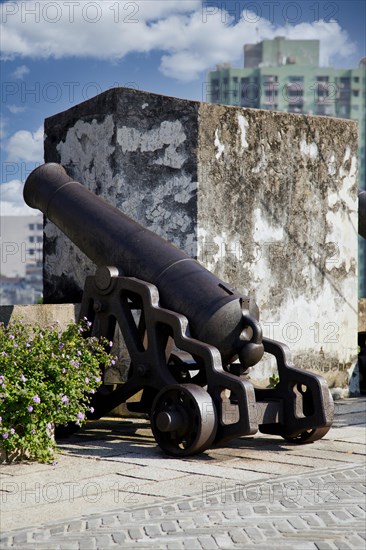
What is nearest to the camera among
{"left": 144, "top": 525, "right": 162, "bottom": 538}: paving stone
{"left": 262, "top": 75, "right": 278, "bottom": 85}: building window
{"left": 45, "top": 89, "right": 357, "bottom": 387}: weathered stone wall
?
{"left": 144, "top": 525, "right": 162, "bottom": 538}: paving stone

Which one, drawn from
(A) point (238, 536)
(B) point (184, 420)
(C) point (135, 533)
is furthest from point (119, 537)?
(B) point (184, 420)

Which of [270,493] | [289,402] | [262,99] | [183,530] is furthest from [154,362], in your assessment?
[262,99]

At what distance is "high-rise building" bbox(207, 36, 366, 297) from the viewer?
139 meters

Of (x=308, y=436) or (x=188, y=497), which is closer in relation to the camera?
(x=188, y=497)

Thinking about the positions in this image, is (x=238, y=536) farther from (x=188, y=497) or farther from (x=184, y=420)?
(x=184, y=420)

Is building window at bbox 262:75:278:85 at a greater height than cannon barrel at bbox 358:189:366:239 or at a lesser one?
greater

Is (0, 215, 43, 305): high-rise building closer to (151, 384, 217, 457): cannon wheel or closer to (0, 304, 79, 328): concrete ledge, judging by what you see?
(0, 304, 79, 328): concrete ledge

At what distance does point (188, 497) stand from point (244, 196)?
445 cm

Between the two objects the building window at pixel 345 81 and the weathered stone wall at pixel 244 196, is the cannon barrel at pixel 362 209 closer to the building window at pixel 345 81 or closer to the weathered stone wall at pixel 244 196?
the weathered stone wall at pixel 244 196

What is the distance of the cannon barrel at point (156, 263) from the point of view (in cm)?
672

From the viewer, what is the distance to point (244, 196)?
9.18m

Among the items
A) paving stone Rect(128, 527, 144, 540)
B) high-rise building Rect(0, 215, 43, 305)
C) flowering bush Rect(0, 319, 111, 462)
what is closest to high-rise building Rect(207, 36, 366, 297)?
high-rise building Rect(0, 215, 43, 305)

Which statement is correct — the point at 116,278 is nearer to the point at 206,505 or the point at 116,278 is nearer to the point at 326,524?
the point at 206,505

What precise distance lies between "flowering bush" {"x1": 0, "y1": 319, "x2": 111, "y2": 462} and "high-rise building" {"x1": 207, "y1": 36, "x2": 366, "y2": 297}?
127215mm
